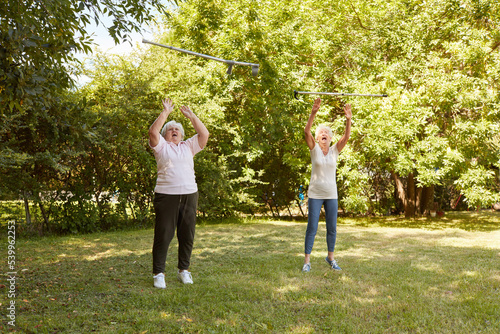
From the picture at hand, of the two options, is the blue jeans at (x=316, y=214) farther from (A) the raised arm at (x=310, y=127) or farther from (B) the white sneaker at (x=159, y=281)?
(B) the white sneaker at (x=159, y=281)

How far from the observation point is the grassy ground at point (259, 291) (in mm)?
3553

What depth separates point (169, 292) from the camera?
439 centimetres

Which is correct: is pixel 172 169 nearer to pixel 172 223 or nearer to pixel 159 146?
pixel 159 146

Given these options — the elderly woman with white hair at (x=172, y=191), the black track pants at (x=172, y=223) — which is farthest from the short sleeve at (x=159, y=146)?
the black track pants at (x=172, y=223)

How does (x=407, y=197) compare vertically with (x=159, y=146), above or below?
below

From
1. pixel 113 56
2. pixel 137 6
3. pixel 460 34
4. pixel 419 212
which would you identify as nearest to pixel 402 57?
pixel 460 34

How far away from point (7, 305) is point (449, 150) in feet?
33.3

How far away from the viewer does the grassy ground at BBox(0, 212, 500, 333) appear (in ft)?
11.7

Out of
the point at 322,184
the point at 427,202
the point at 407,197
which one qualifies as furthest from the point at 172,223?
the point at 427,202

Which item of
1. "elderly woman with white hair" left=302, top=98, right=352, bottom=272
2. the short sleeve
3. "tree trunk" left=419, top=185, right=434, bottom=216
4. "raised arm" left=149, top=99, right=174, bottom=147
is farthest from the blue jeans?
"tree trunk" left=419, top=185, right=434, bottom=216

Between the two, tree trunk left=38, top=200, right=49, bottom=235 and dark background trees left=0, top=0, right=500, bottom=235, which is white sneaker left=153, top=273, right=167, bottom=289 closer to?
dark background trees left=0, top=0, right=500, bottom=235

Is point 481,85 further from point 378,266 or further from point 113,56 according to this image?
point 113,56

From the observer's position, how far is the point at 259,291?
444cm

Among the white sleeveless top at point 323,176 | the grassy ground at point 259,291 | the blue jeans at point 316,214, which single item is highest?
the white sleeveless top at point 323,176
